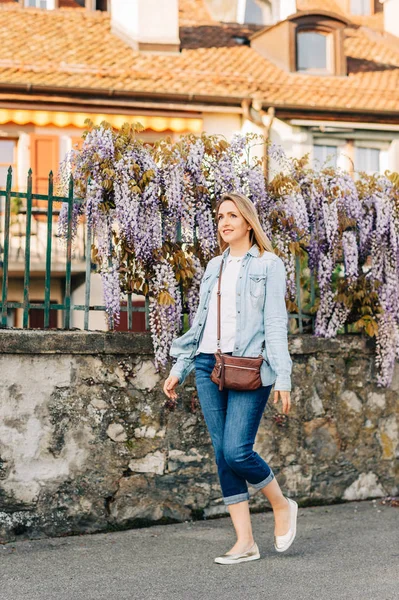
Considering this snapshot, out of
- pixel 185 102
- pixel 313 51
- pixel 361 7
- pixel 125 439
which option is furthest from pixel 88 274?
pixel 361 7

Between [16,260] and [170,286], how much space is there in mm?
8657

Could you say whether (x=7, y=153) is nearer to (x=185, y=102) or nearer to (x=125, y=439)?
(x=185, y=102)

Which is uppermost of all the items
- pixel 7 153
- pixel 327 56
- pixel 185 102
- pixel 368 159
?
pixel 327 56

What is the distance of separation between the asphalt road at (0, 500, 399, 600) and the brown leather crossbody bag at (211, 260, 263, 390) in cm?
85

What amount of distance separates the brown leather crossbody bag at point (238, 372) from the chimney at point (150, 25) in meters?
13.0

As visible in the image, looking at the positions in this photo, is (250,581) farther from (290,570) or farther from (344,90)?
(344,90)

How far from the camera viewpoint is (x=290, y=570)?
3986mm

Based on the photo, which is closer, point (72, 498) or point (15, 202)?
point (72, 498)

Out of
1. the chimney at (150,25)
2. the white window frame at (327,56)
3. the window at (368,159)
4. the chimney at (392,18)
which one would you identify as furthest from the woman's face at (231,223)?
the chimney at (392,18)

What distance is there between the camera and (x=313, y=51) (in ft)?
55.4

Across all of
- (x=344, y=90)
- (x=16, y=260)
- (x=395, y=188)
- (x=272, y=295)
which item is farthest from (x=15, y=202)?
(x=272, y=295)

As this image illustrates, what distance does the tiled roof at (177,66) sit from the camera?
1464 centimetres

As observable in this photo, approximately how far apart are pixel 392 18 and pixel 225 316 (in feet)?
55.8

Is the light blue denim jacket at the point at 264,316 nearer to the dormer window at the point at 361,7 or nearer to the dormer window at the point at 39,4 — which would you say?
the dormer window at the point at 39,4
